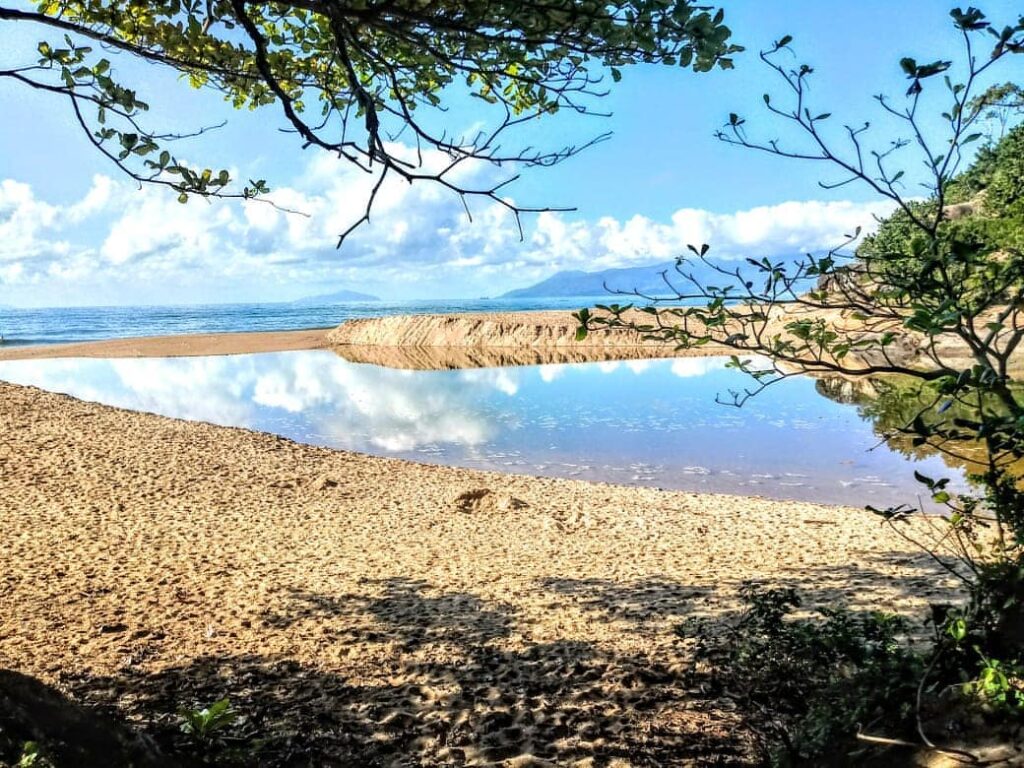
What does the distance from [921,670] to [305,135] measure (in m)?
2.70

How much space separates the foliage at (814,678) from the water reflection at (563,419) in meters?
7.49

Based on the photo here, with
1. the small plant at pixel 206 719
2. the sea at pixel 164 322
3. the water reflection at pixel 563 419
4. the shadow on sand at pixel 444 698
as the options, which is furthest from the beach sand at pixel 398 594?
the sea at pixel 164 322

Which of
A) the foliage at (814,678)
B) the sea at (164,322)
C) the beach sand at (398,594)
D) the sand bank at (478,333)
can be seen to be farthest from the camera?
the sea at (164,322)

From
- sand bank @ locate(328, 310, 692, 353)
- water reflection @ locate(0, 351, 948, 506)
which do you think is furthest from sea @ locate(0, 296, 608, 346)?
water reflection @ locate(0, 351, 948, 506)

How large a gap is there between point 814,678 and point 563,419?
47.4 feet

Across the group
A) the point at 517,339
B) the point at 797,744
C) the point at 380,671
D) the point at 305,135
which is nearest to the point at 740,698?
the point at 797,744

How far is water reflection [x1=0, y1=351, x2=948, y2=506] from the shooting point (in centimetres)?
1270

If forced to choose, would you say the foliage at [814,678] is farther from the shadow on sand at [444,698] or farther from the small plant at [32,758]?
the small plant at [32,758]

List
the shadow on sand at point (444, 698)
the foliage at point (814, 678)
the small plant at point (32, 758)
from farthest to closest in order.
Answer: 1. the shadow on sand at point (444, 698)
2. the foliage at point (814, 678)
3. the small plant at point (32, 758)

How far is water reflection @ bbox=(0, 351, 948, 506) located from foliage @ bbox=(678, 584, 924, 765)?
24.6ft

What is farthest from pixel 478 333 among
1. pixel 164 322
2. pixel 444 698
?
pixel 164 322

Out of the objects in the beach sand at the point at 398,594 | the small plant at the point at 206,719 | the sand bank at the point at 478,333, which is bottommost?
the beach sand at the point at 398,594

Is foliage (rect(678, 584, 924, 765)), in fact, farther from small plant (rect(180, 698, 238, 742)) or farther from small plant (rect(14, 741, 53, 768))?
small plant (rect(14, 741, 53, 768))

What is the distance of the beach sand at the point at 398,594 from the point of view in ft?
11.9
